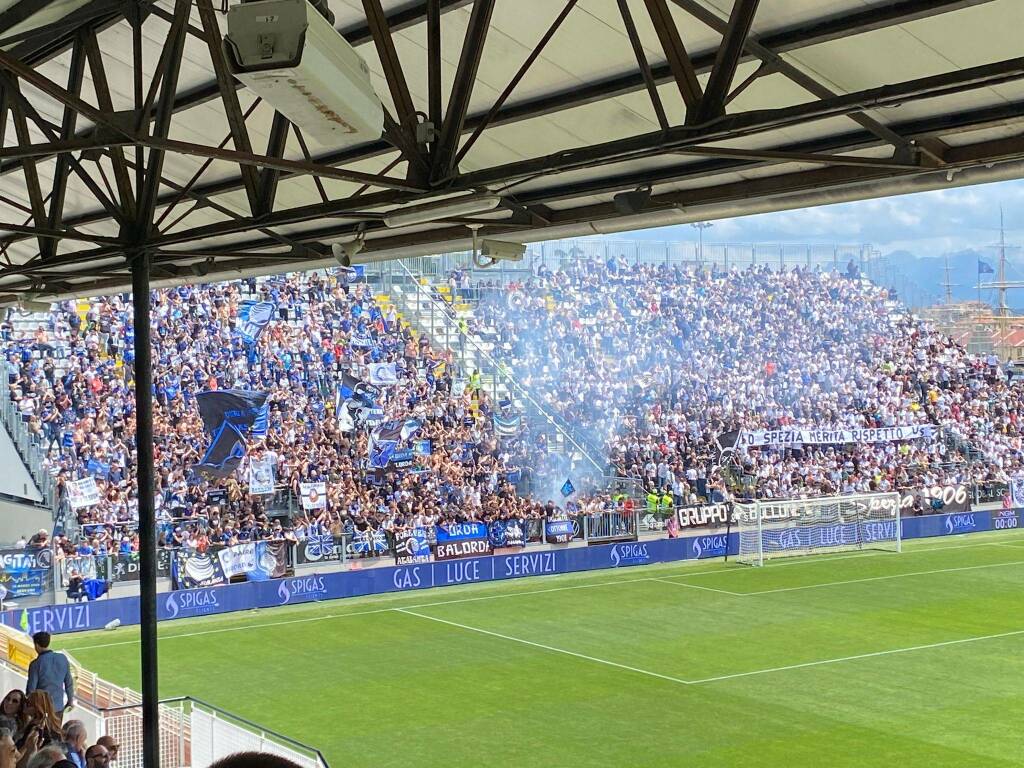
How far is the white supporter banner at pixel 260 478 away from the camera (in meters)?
25.4

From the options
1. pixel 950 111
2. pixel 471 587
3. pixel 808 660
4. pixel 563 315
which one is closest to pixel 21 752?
pixel 950 111

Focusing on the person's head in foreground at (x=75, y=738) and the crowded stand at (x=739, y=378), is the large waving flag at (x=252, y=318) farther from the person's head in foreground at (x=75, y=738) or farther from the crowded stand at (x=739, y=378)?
the person's head in foreground at (x=75, y=738)

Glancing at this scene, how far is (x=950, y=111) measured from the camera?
24.3 ft

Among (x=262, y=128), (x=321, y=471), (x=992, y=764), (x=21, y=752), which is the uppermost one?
(x=262, y=128)

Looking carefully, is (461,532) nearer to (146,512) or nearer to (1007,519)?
(146,512)

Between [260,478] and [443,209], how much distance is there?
18068 mm

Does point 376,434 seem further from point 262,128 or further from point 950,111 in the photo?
point 950,111

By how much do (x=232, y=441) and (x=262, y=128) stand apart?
1424 cm

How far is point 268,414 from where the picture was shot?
2738 cm

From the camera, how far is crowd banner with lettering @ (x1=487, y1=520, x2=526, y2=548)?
2744 cm

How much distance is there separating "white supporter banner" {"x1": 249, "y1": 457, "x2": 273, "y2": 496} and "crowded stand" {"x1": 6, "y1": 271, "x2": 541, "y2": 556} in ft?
0.81

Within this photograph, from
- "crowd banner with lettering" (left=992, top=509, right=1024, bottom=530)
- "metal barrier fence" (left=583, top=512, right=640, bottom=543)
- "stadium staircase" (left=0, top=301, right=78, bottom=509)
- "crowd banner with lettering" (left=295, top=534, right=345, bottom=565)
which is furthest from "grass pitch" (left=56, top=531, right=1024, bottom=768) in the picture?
"crowd banner with lettering" (left=992, top=509, right=1024, bottom=530)

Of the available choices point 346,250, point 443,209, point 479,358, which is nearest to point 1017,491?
point 479,358

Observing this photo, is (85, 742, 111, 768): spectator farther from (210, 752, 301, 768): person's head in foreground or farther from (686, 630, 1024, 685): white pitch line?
(686, 630, 1024, 685): white pitch line
